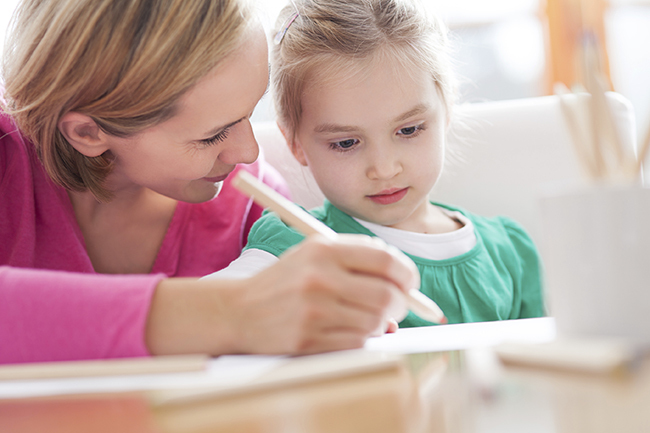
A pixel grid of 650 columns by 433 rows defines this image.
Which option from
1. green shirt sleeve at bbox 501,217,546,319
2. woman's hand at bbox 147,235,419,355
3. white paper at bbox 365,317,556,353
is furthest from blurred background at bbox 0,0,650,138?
woman's hand at bbox 147,235,419,355

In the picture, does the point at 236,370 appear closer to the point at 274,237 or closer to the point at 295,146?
the point at 274,237

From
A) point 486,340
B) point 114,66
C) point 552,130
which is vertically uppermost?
point 114,66

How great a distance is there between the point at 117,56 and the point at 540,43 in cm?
235

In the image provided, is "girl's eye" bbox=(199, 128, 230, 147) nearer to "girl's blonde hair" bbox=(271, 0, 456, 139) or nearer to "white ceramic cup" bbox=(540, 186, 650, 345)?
"girl's blonde hair" bbox=(271, 0, 456, 139)

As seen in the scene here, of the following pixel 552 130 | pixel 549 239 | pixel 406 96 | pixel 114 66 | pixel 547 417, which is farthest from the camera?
pixel 552 130

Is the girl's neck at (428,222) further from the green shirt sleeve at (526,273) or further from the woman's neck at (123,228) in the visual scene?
the woman's neck at (123,228)

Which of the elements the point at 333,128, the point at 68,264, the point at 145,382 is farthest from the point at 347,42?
the point at 145,382

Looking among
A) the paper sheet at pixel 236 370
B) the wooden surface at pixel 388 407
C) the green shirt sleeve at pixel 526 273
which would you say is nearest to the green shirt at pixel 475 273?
the green shirt sleeve at pixel 526 273

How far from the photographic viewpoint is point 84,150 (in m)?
0.71

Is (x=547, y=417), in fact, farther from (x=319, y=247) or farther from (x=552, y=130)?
(x=552, y=130)

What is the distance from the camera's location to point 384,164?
2.49ft

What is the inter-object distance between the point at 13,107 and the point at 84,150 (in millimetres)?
111

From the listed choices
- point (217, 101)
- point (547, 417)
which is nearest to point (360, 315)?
point (547, 417)

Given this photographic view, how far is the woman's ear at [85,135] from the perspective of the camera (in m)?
0.69
